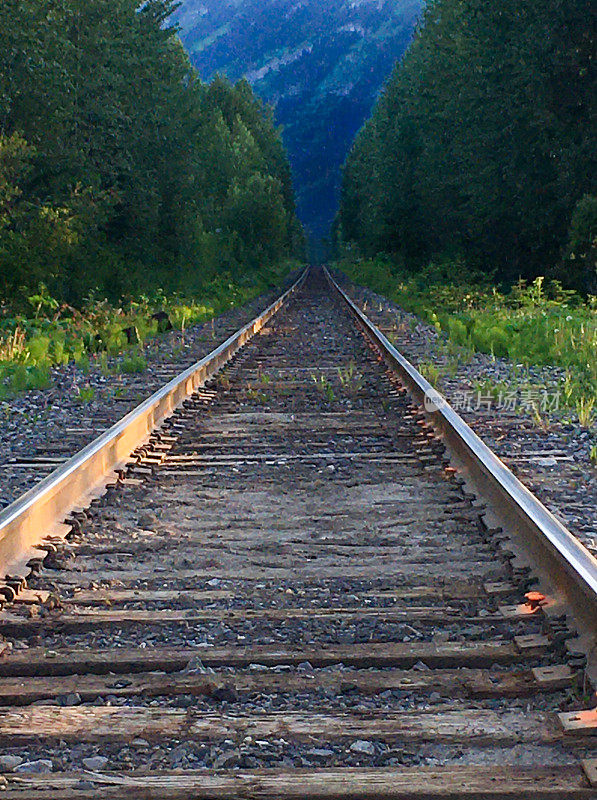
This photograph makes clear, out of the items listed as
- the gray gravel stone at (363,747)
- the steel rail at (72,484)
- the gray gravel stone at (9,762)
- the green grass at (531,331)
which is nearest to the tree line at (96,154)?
the green grass at (531,331)

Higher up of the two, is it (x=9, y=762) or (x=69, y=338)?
(x=69, y=338)

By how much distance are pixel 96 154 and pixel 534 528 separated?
21.4 metres

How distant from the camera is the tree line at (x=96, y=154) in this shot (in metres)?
17.1

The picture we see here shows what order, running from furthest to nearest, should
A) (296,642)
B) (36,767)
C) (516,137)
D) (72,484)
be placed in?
(516,137), (72,484), (296,642), (36,767)

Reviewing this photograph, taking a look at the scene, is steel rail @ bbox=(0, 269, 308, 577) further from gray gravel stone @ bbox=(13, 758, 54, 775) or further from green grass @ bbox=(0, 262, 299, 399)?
green grass @ bbox=(0, 262, 299, 399)

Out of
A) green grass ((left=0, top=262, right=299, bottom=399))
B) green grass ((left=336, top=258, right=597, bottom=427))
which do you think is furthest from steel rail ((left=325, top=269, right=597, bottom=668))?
green grass ((left=0, top=262, right=299, bottom=399))

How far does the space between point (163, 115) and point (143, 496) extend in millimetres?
24705

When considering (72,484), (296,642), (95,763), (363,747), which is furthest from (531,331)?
(95,763)

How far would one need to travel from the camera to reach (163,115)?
28250 millimetres

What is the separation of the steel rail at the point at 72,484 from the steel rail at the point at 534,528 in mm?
1990

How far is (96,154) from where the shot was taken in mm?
23391

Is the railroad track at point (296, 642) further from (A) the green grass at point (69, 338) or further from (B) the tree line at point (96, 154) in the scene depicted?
(B) the tree line at point (96, 154)

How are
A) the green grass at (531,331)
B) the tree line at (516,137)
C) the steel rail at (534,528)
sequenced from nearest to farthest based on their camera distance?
the steel rail at (534,528) → the green grass at (531,331) → the tree line at (516,137)

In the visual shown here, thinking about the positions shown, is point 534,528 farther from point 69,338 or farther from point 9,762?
point 69,338
